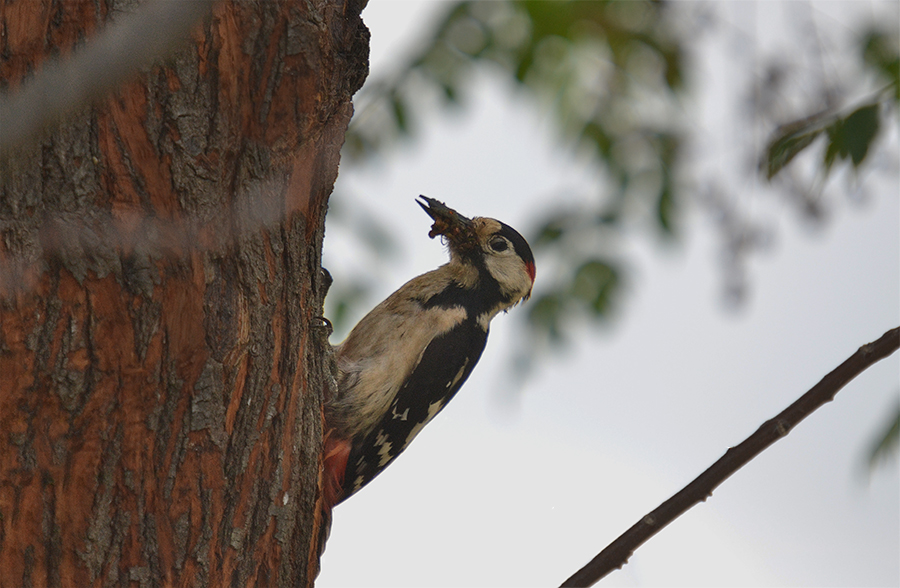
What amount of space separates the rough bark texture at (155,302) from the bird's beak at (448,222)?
161 centimetres

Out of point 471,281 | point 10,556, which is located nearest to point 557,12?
point 471,281

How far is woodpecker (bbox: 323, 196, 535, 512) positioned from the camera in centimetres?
257

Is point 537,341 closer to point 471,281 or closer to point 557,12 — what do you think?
point 471,281

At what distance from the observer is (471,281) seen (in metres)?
2.98

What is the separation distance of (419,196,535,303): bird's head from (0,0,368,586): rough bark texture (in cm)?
161

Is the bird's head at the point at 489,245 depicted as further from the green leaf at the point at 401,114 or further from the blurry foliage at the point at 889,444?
the blurry foliage at the point at 889,444

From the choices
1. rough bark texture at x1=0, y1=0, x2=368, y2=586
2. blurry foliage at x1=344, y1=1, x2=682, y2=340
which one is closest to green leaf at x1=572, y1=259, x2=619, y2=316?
blurry foliage at x1=344, y1=1, x2=682, y2=340

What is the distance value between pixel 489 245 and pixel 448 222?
0.17m

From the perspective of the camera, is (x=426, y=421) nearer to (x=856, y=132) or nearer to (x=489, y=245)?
(x=489, y=245)

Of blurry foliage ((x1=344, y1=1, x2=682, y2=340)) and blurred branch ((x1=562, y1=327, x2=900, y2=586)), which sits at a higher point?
blurry foliage ((x1=344, y1=1, x2=682, y2=340))

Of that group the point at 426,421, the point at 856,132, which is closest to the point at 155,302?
the point at 856,132

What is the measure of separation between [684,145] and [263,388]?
1.34m

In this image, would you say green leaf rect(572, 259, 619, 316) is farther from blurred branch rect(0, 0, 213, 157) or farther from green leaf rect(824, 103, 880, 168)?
blurred branch rect(0, 0, 213, 157)

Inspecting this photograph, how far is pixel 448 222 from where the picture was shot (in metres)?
3.09
